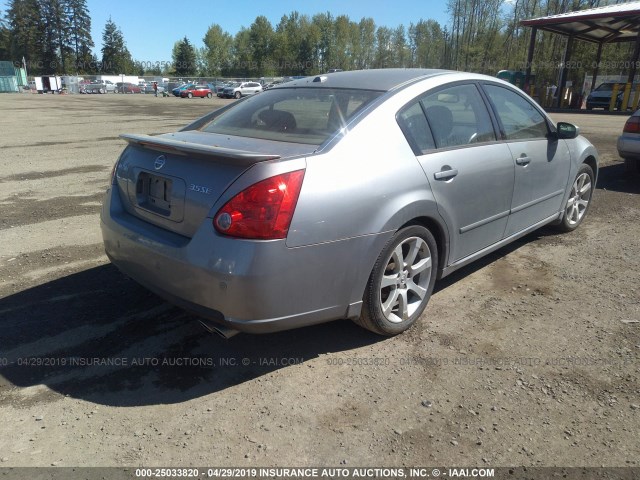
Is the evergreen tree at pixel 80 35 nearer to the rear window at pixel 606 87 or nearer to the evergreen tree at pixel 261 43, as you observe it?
the evergreen tree at pixel 261 43

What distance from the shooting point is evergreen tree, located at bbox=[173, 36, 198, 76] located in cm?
10250

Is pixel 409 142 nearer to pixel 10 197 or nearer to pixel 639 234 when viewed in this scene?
pixel 639 234

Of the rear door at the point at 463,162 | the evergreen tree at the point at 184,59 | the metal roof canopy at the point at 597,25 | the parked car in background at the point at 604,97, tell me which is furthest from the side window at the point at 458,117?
the evergreen tree at the point at 184,59

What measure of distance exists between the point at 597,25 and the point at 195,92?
3822cm

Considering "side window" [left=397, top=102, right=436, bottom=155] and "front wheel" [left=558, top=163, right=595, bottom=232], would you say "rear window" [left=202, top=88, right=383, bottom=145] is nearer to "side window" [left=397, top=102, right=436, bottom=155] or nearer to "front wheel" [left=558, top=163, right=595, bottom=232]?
"side window" [left=397, top=102, right=436, bottom=155]

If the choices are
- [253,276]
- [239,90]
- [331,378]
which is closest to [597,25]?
[239,90]

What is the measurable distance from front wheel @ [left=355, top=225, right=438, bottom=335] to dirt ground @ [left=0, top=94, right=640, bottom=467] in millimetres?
166

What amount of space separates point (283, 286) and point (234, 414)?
2.29ft

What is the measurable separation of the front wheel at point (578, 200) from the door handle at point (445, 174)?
244 cm

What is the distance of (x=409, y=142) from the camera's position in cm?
303

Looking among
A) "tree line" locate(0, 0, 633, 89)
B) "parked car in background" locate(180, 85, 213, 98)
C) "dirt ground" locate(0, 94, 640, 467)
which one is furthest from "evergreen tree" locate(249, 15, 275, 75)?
"dirt ground" locate(0, 94, 640, 467)

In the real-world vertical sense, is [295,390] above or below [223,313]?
below

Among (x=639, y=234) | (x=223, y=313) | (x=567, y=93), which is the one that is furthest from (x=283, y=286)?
(x=567, y=93)

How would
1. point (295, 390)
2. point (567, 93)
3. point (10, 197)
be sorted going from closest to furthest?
1. point (295, 390)
2. point (10, 197)
3. point (567, 93)
